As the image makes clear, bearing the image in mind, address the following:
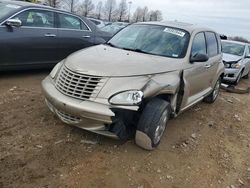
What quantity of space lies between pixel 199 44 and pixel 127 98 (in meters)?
2.59

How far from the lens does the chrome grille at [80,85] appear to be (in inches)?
169

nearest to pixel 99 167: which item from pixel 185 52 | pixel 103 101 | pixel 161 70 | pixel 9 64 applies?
pixel 103 101

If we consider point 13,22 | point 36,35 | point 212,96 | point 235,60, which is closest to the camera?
point 13,22

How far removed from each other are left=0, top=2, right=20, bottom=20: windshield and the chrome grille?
3020mm

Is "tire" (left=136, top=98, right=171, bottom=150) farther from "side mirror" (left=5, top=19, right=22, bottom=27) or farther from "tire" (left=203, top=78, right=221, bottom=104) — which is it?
→ "side mirror" (left=5, top=19, right=22, bottom=27)

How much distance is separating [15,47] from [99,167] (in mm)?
3792

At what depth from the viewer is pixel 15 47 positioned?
686 centimetres

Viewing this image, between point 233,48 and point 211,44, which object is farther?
point 233,48

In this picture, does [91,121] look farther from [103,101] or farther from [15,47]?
[15,47]

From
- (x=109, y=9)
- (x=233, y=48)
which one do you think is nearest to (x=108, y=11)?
(x=109, y=9)

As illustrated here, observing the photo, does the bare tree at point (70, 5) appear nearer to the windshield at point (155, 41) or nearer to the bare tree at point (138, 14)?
the bare tree at point (138, 14)

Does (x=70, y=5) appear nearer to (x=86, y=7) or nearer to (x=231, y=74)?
(x=86, y=7)

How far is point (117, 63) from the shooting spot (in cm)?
466

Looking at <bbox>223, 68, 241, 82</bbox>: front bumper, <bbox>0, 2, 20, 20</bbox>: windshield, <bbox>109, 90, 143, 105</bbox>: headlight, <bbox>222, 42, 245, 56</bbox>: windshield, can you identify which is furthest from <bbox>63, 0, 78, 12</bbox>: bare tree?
<bbox>109, 90, 143, 105</bbox>: headlight
